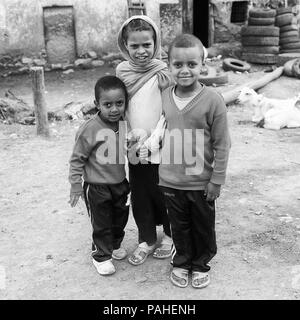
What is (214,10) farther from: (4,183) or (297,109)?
(4,183)

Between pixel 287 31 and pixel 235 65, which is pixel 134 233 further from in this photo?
pixel 287 31

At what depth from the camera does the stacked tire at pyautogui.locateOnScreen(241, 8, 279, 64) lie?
10305 millimetres

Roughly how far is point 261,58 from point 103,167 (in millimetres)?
8113

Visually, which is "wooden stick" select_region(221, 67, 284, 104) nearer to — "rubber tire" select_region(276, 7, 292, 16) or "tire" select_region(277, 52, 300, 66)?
"tire" select_region(277, 52, 300, 66)

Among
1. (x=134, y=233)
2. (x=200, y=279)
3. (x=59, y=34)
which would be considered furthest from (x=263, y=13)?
(x=200, y=279)

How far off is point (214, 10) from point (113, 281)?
889 centimetres

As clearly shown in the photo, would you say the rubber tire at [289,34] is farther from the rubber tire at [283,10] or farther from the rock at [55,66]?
the rock at [55,66]

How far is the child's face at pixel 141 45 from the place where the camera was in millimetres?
2863

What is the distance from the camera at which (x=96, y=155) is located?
3.03 m

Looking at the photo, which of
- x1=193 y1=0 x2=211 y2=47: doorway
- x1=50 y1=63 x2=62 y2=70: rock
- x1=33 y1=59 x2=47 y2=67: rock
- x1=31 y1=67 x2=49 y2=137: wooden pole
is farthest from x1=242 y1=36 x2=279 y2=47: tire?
x1=31 y1=67 x2=49 y2=137: wooden pole

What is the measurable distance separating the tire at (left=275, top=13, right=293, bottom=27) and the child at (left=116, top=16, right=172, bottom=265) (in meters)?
8.26

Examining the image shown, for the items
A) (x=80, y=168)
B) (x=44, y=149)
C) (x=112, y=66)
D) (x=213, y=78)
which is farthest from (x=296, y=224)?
(x=112, y=66)

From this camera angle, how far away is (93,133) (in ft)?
9.80

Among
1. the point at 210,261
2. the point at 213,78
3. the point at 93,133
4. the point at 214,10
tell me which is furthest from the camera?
the point at 214,10
